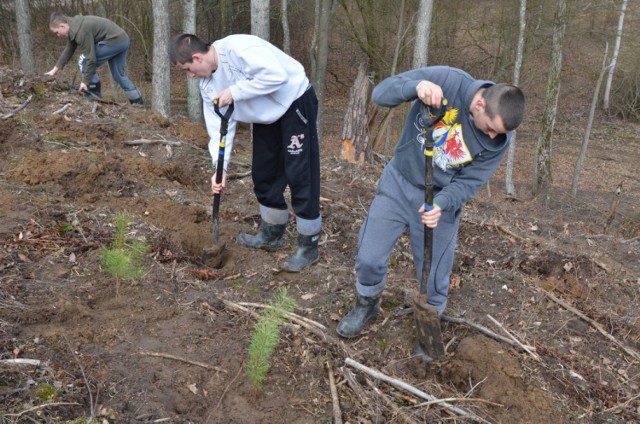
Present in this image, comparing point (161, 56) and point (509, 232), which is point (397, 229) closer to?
point (509, 232)

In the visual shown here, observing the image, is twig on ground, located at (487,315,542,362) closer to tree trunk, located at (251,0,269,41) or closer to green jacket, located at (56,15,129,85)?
green jacket, located at (56,15,129,85)

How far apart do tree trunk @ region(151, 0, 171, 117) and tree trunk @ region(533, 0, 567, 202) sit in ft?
29.2

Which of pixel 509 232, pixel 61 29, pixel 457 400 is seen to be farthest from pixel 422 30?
pixel 457 400

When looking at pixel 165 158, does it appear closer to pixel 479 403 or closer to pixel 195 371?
pixel 195 371

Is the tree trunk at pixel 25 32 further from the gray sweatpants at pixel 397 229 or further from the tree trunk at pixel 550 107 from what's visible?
the tree trunk at pixel 550 107

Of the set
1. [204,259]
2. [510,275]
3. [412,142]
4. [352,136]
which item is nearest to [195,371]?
[204,259]

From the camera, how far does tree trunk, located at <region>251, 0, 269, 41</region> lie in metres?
10.5

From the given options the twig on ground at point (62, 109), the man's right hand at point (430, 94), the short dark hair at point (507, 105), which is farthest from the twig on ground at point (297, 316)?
the twig on ground at point (62, 109)

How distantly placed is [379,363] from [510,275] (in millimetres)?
1799

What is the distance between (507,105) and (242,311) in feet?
7.34

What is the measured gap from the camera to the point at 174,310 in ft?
12.3

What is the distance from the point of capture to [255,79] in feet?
12.6

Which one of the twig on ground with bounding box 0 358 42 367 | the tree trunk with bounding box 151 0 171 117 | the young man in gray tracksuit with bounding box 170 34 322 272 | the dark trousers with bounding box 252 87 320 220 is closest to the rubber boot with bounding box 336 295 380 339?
the young man in gray tracksuit with bounding box 170 34 322 272

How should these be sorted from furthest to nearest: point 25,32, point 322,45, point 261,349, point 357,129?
point 322,45, point 25,32, point 357,129, point 261,349
